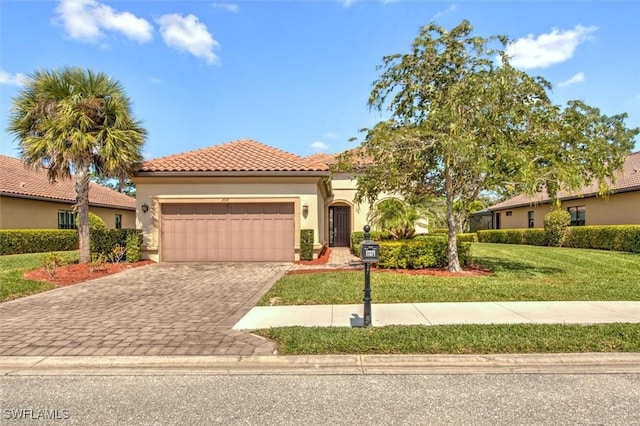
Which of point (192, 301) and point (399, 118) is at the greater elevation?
point (399, 118)

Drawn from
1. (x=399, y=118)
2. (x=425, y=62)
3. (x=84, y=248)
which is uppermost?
(x=425, y=62)

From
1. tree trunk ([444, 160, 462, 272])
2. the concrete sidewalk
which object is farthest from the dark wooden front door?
the concrete sidewalk

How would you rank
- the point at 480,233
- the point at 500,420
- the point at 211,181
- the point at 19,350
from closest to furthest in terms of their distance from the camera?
the point at 500,420 < the point at 19,350 < the point at 211,181 < the point at 480,233

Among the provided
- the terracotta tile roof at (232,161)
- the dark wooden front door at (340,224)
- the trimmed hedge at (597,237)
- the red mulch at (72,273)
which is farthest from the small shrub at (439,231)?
the red mulch at (72,273)

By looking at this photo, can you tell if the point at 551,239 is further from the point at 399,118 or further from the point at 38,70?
the point at 38,70

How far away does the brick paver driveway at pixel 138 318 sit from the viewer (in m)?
5.01

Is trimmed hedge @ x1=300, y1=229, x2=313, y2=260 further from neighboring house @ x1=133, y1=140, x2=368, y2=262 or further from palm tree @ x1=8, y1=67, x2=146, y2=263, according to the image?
palm tree @ x1=8, y1=67, x2=146, y2=263

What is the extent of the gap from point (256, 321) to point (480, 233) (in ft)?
95.7

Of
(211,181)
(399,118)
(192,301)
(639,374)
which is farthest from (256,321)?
(211,181)

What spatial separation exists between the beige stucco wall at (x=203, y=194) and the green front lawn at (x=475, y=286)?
461cm

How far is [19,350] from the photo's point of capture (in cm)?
494

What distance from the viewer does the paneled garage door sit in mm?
14719

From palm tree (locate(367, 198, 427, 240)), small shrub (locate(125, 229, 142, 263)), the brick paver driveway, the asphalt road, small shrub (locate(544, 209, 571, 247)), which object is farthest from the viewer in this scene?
small shrub (locate(544, 209, 571, 247))

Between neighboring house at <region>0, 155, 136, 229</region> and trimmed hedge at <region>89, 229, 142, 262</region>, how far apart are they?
4957mm
